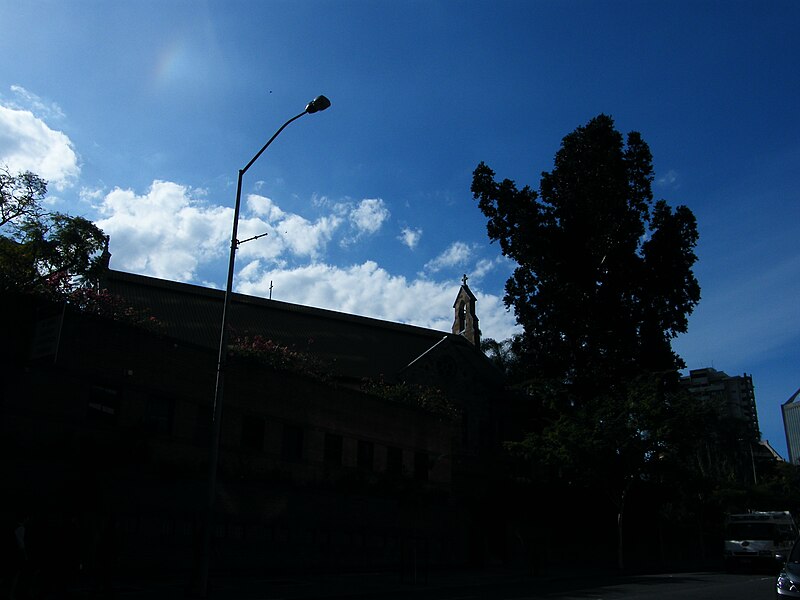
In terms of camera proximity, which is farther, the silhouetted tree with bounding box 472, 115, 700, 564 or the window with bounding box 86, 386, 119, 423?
the silhouetted tree with bounding box 472, 115, 700, 564

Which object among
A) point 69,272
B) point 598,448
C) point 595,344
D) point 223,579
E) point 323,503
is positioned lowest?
point 223,579

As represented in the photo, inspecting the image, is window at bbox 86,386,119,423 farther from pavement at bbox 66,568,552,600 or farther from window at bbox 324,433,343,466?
window at bbox 324,433,343,466

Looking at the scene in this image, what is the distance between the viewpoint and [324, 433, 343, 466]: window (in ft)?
82.4

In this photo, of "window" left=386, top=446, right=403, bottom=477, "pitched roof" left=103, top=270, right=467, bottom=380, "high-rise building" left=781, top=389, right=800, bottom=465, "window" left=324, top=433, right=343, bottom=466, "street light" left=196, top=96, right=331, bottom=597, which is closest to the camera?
"street light" left=196, top=96, right=331, bottom=597

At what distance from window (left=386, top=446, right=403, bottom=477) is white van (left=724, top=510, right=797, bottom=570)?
14351 millimetres

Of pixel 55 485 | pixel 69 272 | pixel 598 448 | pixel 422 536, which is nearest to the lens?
pixel 55 485

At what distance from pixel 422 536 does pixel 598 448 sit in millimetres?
9108

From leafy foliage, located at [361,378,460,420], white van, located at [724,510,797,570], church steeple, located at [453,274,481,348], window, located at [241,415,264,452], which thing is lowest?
white van, located at [724,510,797,570]

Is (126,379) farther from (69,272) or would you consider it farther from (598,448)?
(598,448)

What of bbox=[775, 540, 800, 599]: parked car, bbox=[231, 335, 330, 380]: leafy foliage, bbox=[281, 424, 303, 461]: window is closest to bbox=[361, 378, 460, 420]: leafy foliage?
bbox=[231, 335, 330, 380]: leafy foliage

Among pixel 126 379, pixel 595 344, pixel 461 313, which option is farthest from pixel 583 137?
pixel 126 379

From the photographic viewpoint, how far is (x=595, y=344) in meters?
36.6

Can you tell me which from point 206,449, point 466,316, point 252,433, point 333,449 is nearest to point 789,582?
point 206,449

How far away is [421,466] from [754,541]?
1402 centimetres
